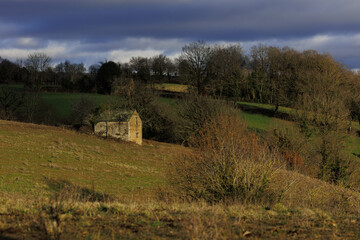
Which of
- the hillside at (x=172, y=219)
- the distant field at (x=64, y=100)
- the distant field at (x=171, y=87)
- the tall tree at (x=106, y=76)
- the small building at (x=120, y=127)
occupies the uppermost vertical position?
the tall tree at (x=106, y=76)

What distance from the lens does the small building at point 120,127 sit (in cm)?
4534

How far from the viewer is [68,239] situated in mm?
6305

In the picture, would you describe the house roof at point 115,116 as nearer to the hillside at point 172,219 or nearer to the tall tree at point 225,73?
the tall tree at point 225,73

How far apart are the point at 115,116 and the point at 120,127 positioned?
227 centimetres

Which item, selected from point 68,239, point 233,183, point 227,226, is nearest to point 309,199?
point 233,183

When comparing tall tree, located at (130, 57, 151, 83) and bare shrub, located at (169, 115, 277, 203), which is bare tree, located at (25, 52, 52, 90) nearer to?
tall tree, located at (130, 57, 151, 83)

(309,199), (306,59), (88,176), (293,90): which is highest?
(306,59)

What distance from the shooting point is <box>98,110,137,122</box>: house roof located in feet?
151

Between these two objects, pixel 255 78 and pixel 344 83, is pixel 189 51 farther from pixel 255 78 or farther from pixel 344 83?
pixel 344 83

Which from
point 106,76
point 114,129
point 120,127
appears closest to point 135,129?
point 120,127

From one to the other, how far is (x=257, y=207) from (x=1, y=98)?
63.8 meters

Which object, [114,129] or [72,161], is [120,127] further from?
[72,161]

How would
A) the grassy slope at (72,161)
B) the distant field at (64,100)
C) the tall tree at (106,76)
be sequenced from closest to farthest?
the grassy slope at (72,161)
the distant field at (64,100)
the tall tree at (106,76)

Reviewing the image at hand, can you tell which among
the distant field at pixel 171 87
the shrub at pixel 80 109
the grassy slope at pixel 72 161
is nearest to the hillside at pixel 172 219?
the grassy slope at pixel 72 161
